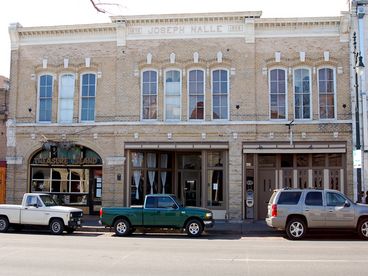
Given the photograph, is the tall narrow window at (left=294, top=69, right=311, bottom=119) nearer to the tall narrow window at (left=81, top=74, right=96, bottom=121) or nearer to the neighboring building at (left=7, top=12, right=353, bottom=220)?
the neighboring building at (left=7, top=12, right=353, bottom=220)

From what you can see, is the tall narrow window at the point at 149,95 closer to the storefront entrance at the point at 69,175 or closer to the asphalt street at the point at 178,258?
the storefront entrance at the point at 69,175

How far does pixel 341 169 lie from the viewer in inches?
861

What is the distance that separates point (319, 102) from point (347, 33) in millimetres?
3392

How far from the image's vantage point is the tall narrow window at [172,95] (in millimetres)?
22938

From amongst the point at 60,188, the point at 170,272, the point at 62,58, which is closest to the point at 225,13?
the point at 62,58

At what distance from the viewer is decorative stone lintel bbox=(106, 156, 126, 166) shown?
22828 mm

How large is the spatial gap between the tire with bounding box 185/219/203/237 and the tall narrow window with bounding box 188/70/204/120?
6523mm

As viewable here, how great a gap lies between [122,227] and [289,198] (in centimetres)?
623

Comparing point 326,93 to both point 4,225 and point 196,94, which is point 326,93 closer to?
point 196,94

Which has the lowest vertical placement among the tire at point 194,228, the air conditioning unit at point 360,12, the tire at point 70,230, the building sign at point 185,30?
the tire at point 70,230

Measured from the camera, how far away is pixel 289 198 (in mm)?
17234

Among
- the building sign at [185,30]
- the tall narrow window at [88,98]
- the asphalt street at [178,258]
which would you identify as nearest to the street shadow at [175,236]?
the asphalt street at [178,258]

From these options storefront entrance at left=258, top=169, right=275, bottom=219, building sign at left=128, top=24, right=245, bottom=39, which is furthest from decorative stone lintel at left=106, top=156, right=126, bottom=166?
storefront entrance at left=258, top=169, right=275, bottom=219

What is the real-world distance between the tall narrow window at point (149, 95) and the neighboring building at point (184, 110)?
0.05 m
